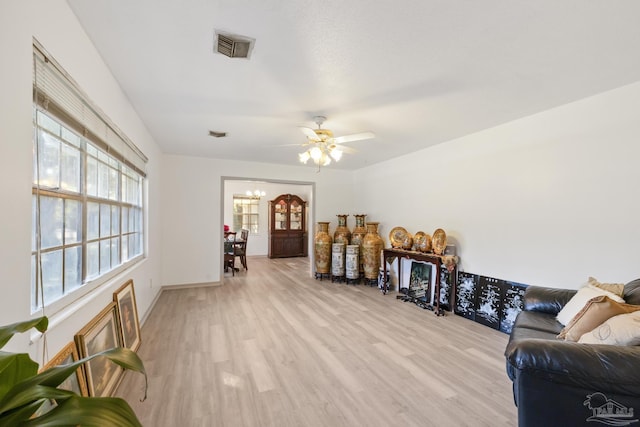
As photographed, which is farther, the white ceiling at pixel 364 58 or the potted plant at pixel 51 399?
the white ceiling at pixel 364 58

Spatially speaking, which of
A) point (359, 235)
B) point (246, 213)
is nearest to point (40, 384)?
point (359, 235)

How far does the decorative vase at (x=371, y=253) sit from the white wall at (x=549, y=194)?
116 centimetres

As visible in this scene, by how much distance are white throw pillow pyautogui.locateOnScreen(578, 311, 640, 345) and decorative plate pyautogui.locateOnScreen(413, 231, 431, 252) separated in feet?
8.56

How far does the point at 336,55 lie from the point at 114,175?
7.43ft

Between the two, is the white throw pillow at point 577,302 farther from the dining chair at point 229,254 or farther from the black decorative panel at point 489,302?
the dining chair at point 229,254

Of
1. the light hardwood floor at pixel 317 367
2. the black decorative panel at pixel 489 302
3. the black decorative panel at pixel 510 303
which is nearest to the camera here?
the light hardwood floor at pixel 317 367

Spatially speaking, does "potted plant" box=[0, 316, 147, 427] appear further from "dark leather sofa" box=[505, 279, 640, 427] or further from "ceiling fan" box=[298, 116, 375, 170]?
"ceiling fan" box=[298, 116, 375, 170]

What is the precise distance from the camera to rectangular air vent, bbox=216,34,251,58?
187 centimetres

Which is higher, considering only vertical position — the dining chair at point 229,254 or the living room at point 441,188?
the living room at point 441,188

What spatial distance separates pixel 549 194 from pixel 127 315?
450 centimetres

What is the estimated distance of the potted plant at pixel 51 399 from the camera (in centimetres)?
48

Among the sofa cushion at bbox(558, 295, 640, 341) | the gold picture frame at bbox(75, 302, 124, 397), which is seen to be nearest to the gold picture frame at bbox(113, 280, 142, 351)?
the gold picture frame at bbox(75, 302, 124, 397)

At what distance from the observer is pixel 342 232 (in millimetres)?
6055

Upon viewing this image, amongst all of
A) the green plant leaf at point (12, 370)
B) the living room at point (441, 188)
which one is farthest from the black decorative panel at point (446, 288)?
the green plant leaf at point (12, 370)
